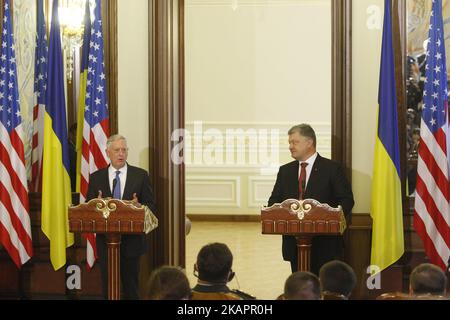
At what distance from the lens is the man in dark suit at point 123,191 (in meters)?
6.41

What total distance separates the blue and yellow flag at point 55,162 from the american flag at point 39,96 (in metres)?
0.31

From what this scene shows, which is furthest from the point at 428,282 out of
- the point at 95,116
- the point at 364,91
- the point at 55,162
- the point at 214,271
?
the point at 55,162

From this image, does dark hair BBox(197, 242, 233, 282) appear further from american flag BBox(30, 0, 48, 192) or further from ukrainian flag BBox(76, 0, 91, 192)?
Result: american flag BBox(30, 0, 48, 192)

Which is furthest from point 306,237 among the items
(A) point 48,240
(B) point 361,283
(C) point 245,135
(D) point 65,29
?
(C) point 245,135

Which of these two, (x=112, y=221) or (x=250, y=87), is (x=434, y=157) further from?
(x=250, y=87)

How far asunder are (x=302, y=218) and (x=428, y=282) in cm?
219

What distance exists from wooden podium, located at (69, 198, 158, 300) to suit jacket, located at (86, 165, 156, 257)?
206 millimetres

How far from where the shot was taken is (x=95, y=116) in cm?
709

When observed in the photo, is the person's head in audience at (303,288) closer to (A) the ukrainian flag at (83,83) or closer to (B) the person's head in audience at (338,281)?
(B) the person's head in audience at (338,281)

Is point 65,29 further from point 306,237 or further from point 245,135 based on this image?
point 245,135

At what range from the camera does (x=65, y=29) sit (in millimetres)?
7812

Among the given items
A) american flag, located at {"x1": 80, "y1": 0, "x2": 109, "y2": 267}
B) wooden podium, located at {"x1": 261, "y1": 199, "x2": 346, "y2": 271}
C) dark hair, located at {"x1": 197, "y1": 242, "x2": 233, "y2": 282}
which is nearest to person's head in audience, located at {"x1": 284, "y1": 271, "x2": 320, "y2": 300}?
dark hair, located at {"x1": 197, "y1": 242, "x2": 233, "y2": 282}

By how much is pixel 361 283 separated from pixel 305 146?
143 cm

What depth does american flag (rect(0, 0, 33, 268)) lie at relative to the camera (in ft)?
23.2
